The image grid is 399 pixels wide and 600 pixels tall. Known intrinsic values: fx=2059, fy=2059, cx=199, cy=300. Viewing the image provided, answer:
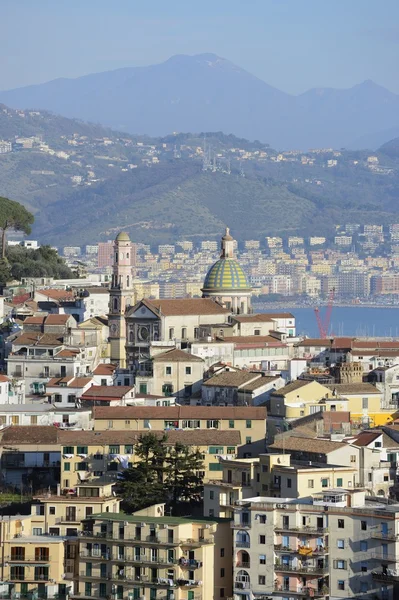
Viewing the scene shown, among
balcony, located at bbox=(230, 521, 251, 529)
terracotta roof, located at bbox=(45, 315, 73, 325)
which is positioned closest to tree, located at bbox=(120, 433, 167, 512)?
balcony, located at bbox=(230, 521, 251, 529)

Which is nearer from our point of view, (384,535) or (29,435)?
(384,535)

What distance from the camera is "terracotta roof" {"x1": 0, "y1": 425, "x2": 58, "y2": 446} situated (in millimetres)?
40812

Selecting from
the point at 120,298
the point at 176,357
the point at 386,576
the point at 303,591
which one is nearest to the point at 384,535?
the point at 386,576

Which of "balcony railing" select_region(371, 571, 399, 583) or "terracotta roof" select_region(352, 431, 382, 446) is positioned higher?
"terracotta roof" select_region(352, 431, 382, 446)

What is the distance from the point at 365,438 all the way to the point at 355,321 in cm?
12419

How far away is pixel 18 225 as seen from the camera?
76562mm

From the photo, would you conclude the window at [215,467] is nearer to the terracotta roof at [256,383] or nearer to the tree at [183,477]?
the tree at [183,477]

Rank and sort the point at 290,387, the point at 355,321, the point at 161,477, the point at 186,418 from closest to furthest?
the point at 161,477 → the point at 186,418 → the point at 290,387 → the point at 355,321

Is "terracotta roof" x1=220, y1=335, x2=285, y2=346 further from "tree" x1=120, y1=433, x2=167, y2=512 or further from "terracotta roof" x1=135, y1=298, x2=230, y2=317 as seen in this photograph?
"tree" x1=120, y1=433, x2=167, y2=512

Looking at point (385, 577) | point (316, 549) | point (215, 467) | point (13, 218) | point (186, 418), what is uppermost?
point (13, 218)

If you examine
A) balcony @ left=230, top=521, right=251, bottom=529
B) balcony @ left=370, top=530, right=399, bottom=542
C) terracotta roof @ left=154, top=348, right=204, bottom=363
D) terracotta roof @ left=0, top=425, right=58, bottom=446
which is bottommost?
balcony @ left=370, top=530, right=399, bottom=542

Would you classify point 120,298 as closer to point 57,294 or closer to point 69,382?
point 57,294

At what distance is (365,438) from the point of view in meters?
38.7

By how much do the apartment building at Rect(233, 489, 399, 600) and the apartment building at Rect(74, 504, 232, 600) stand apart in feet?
1.46
